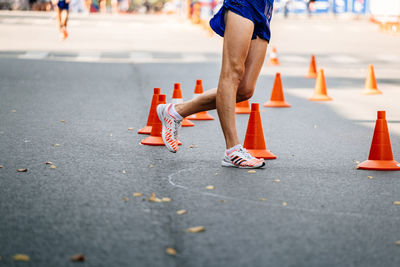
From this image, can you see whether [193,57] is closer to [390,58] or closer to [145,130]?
[390,58]

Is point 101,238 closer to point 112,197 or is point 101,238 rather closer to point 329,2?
point 112,197

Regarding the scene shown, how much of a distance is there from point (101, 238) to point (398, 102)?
828 centimetres

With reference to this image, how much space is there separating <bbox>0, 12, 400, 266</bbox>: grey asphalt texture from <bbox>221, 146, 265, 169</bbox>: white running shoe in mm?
73

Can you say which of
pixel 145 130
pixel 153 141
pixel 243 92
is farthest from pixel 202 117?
pixel 243 92

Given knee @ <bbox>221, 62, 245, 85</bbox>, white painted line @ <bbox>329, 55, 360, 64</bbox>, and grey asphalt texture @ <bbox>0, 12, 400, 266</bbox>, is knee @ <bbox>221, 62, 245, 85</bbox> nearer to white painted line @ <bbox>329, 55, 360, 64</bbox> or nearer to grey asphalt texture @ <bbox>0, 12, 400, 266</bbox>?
grey asphalt texture @ <bbox>0, 12, 400, 266</bbox>

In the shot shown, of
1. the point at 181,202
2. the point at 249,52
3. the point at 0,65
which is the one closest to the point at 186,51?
the point at 0,65

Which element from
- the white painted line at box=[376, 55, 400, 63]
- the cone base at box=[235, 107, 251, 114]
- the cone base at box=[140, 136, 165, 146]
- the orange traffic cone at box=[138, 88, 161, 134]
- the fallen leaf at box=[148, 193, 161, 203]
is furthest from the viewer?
the white painted line at box=[376, 55, 400, 63]

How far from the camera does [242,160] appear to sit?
19.7 ft

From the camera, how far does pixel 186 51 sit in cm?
2181

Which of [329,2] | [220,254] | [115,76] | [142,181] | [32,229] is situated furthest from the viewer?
[329,2]

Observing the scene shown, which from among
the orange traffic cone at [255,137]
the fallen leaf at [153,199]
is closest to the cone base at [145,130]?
the orange traffic cone at [255,137]

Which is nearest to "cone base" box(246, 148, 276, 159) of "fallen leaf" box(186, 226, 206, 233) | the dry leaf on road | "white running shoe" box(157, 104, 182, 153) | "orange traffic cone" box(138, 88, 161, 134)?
"white running shoe" box(157, 104, 182, 153)

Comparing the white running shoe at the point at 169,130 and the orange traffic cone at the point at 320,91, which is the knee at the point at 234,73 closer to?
Result: the white running shoe at the point at 169,130

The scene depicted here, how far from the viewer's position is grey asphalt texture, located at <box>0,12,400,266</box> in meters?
3.87
